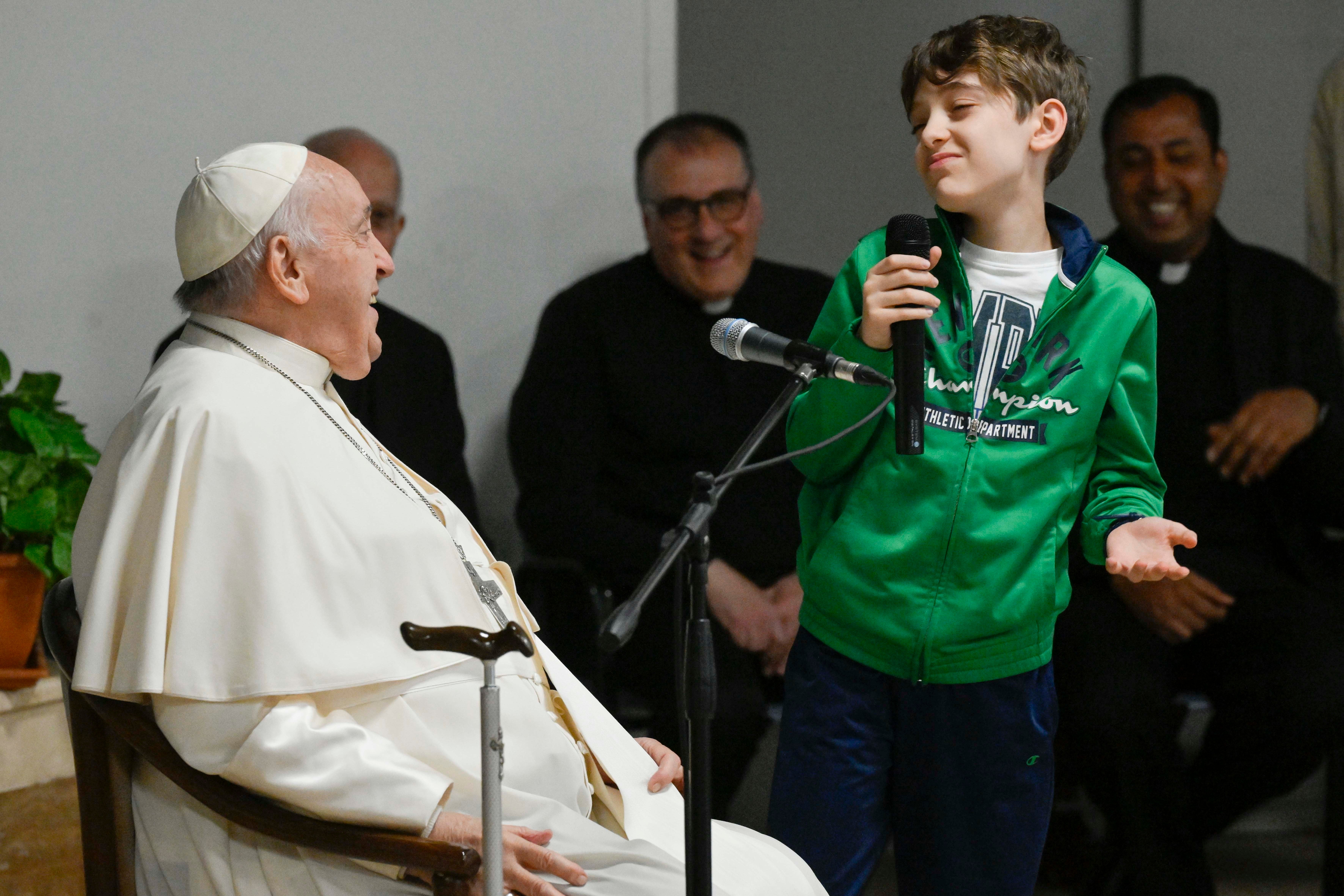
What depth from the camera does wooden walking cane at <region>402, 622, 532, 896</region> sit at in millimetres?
1452

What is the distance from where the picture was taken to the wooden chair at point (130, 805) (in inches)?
62.8

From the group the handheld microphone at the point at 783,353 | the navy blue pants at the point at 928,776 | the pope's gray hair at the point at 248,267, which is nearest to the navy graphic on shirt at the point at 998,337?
the handheld microphone at the point at 783,353

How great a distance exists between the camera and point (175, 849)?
1.75 metres

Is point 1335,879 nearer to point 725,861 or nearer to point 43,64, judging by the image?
point 725,861

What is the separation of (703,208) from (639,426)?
667 millimetres

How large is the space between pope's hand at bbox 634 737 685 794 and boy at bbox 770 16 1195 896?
0.17 meters

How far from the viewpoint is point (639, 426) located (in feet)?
12.4

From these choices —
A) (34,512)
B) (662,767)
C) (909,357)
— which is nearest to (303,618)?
(662,767)

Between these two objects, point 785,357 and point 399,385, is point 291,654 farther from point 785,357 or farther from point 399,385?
point 399,385

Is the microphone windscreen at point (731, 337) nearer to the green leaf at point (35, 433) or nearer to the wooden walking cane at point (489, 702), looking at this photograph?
the wooden walking cane at point (489, 702)

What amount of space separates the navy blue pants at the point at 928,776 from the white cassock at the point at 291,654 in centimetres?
16

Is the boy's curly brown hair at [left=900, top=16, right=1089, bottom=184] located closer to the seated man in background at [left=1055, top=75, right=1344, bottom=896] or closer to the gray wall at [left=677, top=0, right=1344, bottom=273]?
the seated man in background at [left=1055, top=75, right=1344, bottom=896]

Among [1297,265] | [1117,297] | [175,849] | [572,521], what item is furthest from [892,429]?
[1297,265]

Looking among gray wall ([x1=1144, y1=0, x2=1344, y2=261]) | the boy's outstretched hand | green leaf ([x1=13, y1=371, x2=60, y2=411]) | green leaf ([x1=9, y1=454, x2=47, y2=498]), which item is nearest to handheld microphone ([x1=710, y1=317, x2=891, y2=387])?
the boy's outstretched hand
